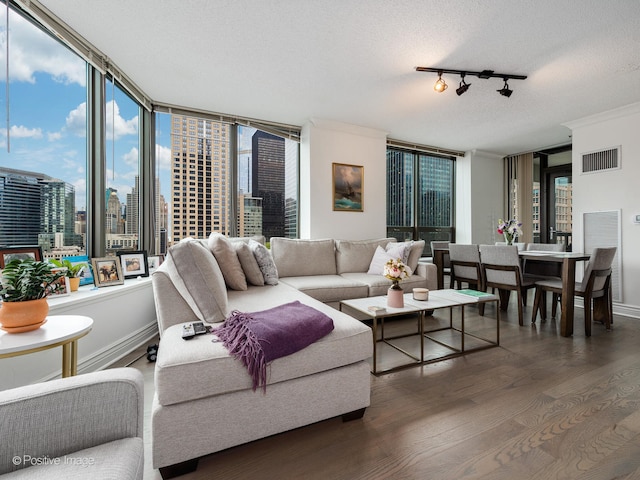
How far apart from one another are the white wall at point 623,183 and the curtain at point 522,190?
4.85ft

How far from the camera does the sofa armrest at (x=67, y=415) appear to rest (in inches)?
27.5

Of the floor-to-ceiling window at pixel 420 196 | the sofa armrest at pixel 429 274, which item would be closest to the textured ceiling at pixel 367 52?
the floor-to-ceiling window at pixel 420 196

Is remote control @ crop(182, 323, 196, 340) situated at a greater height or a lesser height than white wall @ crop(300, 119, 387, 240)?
lesser

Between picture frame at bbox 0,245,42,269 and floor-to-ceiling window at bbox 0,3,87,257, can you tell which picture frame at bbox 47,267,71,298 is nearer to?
picture frame at bbox 0,245,42,269

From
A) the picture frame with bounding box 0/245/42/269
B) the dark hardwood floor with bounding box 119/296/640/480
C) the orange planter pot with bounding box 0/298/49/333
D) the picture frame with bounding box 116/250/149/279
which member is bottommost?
the dark hardwood floor with bounding box 119/296/640/480

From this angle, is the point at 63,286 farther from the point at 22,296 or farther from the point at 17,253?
the point at 22,296

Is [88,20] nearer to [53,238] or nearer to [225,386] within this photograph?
[53,238]

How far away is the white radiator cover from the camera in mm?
3514

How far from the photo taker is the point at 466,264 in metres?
3.45

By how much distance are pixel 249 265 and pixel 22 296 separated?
1562mm

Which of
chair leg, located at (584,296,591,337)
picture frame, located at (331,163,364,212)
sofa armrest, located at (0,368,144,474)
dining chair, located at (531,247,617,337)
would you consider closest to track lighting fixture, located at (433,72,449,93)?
picture frame, located at (331,163,364,212)

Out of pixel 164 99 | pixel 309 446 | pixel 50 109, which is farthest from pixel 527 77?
pixel 50 109

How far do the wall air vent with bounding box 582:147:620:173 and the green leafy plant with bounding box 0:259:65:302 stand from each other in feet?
18.2

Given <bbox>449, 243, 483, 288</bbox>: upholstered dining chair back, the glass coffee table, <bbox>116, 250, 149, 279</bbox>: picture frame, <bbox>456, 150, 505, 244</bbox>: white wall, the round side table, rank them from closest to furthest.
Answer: the round side table, the glass coffee table, <bbox>116, 250, 149, 279</bbox>: picture frame, <bbox>449, 243, 483, 288</bbox>: upholstered dining chair back, <bbox>456, 150, 505, 244</bbox>: white wall
